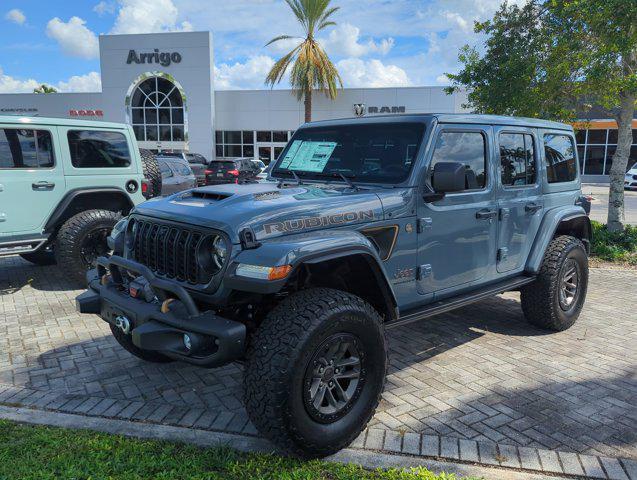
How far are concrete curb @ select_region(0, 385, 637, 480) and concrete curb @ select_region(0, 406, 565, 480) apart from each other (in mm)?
12

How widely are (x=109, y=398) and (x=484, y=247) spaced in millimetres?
3172

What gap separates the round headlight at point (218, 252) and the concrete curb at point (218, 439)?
3.70 ft

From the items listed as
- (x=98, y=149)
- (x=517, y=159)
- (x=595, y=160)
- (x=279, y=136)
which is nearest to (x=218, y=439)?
(x=517, y=159)

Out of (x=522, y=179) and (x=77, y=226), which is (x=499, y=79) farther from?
(x=77, y=226)

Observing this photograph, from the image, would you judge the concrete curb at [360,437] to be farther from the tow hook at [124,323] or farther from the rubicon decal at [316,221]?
the rubicon decal at [316,221]

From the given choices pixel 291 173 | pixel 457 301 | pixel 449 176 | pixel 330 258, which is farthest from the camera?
pixel 291 173

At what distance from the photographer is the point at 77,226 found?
639cm

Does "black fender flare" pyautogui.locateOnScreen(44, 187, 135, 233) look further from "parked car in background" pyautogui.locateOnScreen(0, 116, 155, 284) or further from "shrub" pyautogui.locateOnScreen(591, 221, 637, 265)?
"shrub" pyautogui.locateOnScreen(591, 221, 637, 265)

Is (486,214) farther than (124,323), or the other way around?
(486,214)

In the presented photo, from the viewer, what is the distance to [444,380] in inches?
163

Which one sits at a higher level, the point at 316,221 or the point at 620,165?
the point at 620,165

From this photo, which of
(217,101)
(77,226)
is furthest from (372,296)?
(217,101)

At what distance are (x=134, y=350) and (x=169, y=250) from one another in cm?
135

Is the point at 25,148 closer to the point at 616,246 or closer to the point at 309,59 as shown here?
the point at 616,246
